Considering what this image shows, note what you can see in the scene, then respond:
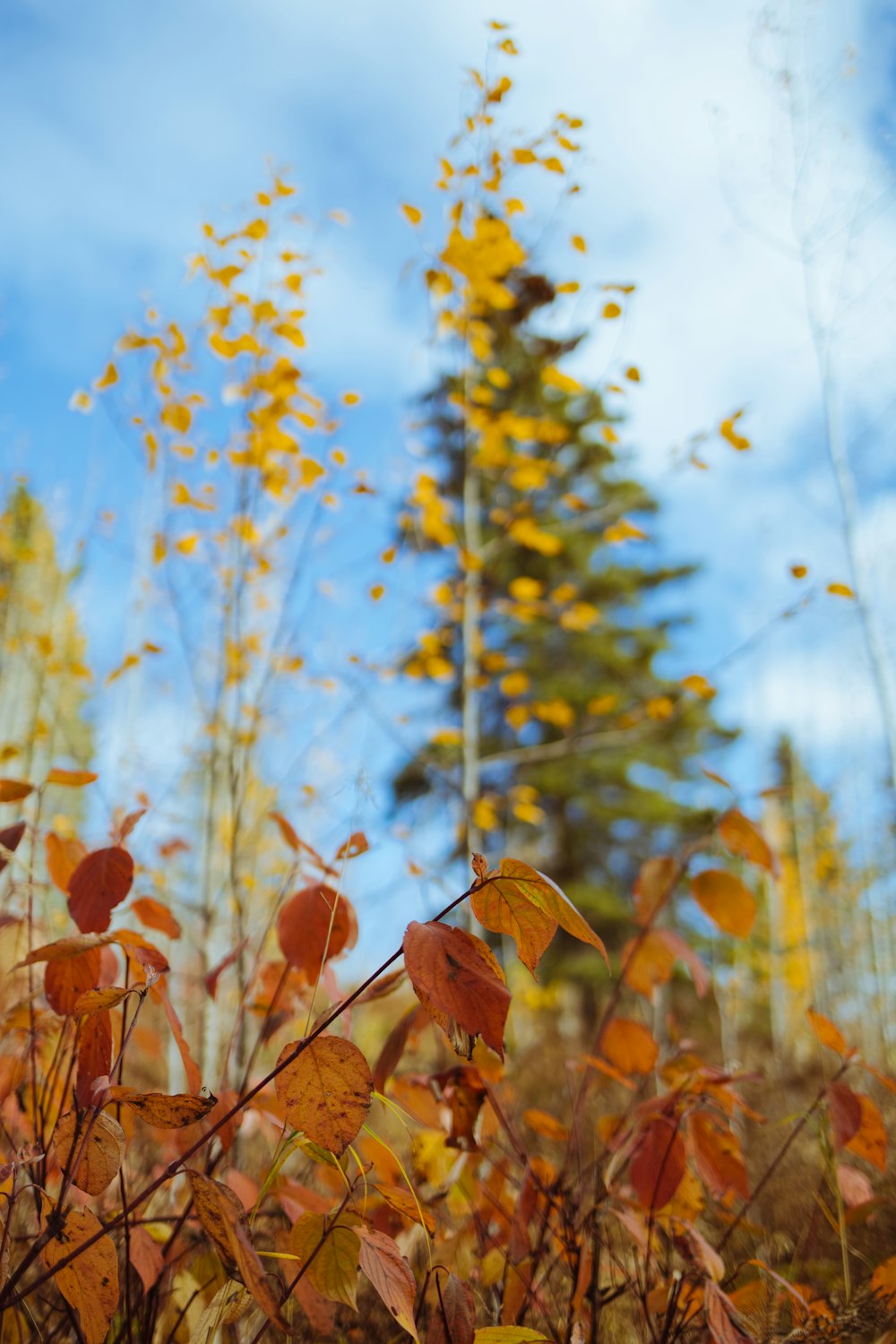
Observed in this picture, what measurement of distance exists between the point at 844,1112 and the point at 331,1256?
0.67 meters

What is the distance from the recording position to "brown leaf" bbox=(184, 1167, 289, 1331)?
599 mm

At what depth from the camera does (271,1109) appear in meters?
1.10

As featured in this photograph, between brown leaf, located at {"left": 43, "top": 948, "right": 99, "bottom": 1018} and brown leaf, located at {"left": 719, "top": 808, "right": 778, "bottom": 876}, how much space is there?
Result: 87cm

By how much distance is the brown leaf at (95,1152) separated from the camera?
2.27ft

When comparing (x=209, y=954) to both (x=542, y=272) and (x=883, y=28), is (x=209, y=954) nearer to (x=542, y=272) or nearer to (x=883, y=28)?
(x=542, y=272)

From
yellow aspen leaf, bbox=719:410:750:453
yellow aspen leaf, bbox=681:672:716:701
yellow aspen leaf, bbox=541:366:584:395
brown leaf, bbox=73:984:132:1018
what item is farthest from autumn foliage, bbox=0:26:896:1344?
yellow aspen leaf, bbox=681:672:716:701

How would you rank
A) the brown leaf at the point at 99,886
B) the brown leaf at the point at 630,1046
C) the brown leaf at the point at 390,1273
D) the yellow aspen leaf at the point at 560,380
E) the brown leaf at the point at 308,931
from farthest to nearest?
1. the yellow aspen leaf at the point at 560,380
2. the brown leaf at the point at 630,1046
3. the brown leaf at the point at 308,931
4. the brown leaf at the point at 99,886
5. the brown leaf at the point at 390,1273

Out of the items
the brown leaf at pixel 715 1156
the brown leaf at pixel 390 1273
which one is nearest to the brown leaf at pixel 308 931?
the brown leaf at pixel 390 1273

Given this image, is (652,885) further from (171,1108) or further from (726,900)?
(171,1108)

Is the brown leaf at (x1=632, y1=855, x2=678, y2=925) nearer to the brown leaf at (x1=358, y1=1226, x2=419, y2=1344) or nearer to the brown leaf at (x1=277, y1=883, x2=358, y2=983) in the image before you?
the brown leaf at (x1=277, y1=883, x2=358, y2=983)

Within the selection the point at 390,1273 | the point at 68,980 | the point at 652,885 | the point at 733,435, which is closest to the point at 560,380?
the point at 733,435

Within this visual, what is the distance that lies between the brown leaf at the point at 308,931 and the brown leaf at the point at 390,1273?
272mm

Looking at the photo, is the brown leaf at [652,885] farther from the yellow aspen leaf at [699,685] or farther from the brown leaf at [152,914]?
the yellow aspen leaf at [699,685]

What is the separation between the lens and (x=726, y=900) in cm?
115
